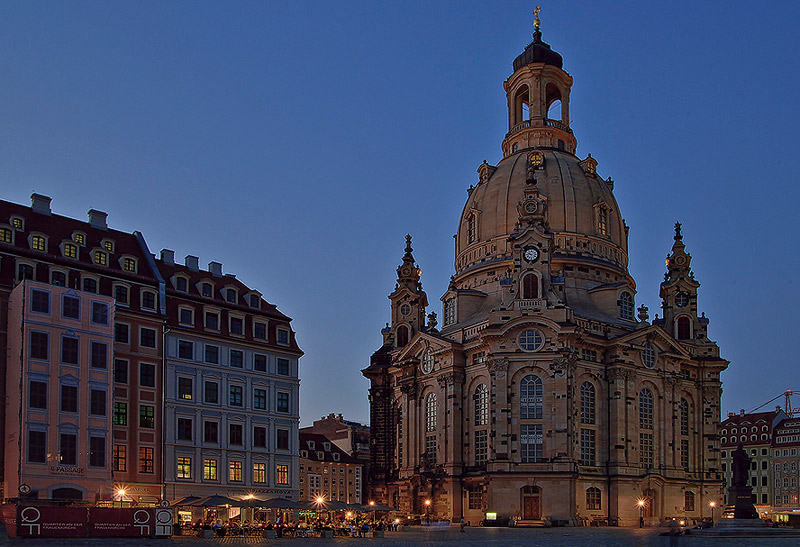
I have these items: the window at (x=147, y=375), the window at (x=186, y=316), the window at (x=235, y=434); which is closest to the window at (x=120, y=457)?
the window at (x=147, y=375)

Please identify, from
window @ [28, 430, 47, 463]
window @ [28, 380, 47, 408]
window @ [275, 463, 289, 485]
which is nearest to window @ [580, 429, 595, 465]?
window @ [275, 463, 289, 485]

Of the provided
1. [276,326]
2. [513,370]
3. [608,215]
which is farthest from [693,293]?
[276,326]

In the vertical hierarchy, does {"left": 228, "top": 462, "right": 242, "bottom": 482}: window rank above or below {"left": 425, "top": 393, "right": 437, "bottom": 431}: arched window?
below

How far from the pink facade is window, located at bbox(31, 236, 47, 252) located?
4311 mm

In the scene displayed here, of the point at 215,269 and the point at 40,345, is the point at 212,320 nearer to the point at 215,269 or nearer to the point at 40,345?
the point at 215,269

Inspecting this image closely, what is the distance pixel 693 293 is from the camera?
120 metres

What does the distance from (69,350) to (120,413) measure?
6.58 m

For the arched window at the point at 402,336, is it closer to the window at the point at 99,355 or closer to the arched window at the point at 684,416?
the arched window at the point at 684,416

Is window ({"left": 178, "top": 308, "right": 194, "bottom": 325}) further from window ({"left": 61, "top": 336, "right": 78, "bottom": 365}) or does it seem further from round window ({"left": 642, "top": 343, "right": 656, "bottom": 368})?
round window ({"left": 642, "top": 343, "right": 656, "bottom": 368})

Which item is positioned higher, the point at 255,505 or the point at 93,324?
the point at 93,324

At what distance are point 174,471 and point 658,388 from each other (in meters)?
57.6

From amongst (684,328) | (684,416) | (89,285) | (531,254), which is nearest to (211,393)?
(89,285)

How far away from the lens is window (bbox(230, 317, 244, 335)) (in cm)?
7865

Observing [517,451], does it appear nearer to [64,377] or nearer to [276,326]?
[276,326]
